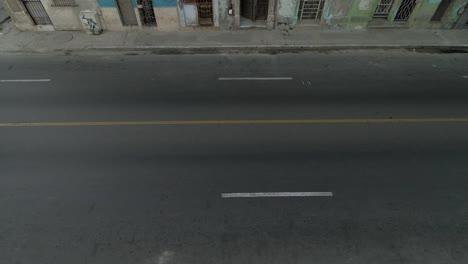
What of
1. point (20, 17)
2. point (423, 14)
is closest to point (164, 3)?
point (20, 17)

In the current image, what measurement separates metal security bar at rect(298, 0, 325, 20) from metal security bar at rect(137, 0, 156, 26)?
802cm

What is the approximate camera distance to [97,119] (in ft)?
26.7

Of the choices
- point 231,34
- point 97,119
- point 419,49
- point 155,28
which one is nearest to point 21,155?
point 97,119

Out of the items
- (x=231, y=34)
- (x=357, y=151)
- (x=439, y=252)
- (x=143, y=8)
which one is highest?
(x=143, y=8)

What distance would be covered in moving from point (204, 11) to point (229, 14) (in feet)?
4.54

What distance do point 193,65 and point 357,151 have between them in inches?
295

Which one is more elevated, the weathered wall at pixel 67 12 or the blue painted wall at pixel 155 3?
the blue painted wall at pixel 155 3

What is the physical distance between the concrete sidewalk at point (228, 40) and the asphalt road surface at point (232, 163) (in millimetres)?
1855

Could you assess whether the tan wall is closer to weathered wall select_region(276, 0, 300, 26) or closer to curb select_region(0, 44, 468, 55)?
curb select_region(0, 44, 468, 55)

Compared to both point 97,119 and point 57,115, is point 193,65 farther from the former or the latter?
point 57,115

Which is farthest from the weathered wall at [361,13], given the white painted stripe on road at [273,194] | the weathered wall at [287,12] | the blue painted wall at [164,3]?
the white painted stripe on road at [273,194]

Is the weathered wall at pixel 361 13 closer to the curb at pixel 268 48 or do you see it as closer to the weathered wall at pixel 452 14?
the curb at pixel 268 48

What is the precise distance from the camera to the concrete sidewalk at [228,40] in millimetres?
11930

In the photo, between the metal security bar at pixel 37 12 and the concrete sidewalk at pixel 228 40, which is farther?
the metal security bar at pixel 37 12
